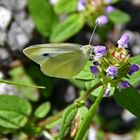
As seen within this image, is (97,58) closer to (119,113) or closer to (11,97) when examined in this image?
(11,97)

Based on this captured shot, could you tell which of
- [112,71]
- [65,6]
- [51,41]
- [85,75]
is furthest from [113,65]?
[65,6]

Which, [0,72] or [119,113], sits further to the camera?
[119,113]

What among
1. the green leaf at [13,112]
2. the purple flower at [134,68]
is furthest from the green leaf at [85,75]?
the green leaf at [13,112]

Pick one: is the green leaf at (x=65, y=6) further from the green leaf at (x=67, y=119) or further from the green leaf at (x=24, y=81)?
the green leaf at (x=67, y=119)

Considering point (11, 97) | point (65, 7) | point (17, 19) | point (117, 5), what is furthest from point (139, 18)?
point (11, 97)

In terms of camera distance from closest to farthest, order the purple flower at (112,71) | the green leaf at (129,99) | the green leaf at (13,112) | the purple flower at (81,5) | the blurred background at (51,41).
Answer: the purple flower at (112,71), the green leaf at (129,99), the green leaf at (13,112), the purple flower at (81,5), the blurred background at (51,41)

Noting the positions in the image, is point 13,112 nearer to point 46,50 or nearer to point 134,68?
point 46,50

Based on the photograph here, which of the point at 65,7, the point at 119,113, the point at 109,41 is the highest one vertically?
the point at 65,7
